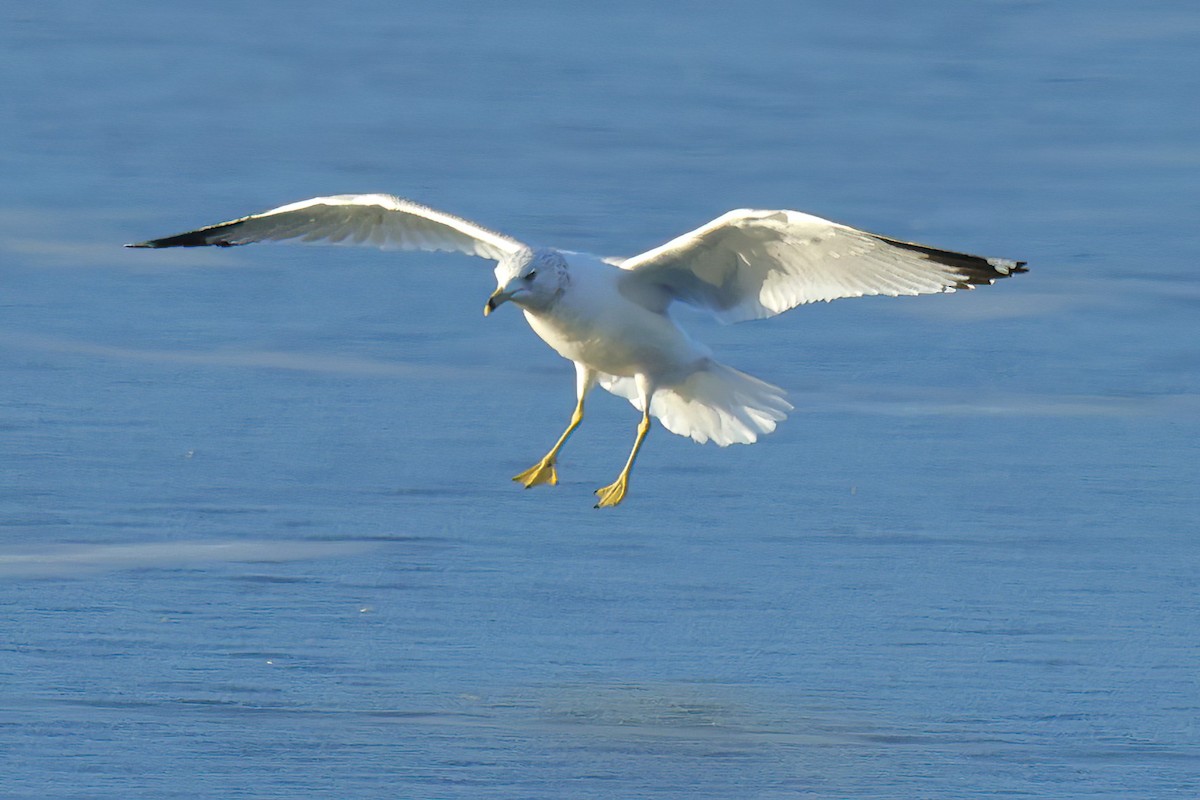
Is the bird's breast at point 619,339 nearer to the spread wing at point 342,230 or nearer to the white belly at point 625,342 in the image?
the white belly at point 625,342

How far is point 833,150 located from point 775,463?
4.30m

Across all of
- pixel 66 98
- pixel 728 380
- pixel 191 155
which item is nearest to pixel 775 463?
pixel 728 380

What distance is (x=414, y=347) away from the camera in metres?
8.09

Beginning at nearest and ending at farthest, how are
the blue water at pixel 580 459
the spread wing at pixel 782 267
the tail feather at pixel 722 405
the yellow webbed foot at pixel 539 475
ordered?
the blue water at pixel 580 459 < the spread wing at pixel 782 267 < the yellow webbed foot at pixel 539 475 < the tail feather at pixel 722 405

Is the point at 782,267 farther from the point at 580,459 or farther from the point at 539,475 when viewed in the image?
the point at 580,459

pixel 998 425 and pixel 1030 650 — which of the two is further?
pixel 998 425

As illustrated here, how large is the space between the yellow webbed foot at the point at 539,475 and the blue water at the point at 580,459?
0.18 feet

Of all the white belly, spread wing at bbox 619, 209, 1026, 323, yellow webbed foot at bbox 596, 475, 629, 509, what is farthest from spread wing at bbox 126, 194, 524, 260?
yellow webbed foot at bbox 596, 475, 629, 509

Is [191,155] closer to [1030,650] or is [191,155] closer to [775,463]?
[775,463]

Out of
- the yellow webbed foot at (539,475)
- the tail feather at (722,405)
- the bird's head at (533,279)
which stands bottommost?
the yellow webbed foot at (539,475)

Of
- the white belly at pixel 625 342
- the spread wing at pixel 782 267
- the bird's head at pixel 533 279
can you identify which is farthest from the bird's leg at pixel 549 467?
the bird's head at pixel 533 279

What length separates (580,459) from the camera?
719 cm

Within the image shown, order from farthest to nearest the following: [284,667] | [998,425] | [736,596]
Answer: [998,425] < [736,596] < [284,667]

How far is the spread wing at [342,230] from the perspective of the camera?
6879 mm
